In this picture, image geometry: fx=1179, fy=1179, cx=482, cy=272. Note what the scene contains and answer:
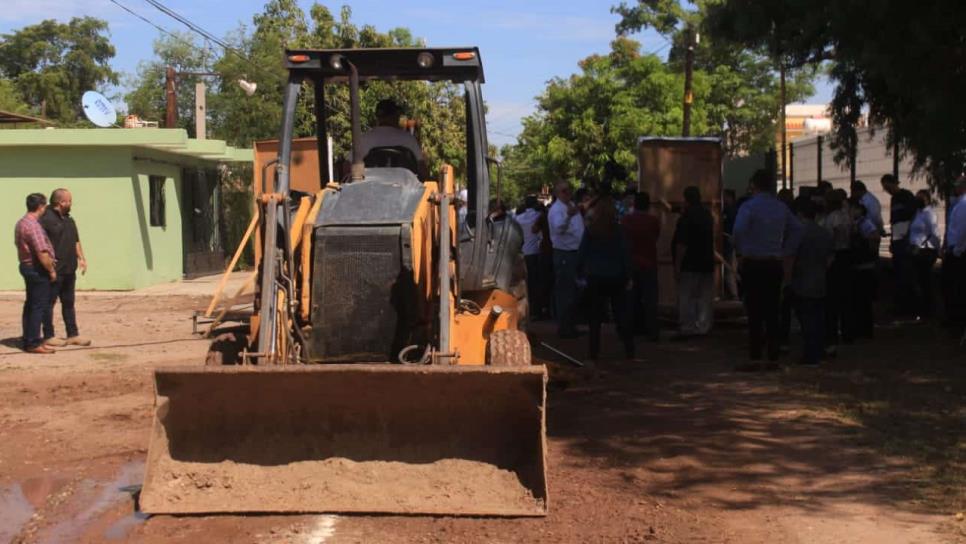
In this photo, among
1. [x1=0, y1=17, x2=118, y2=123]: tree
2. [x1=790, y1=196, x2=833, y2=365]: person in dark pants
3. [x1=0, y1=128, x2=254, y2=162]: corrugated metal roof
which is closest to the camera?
[x1=790, y1=196, x2=833, y2=365]: person in dark pants

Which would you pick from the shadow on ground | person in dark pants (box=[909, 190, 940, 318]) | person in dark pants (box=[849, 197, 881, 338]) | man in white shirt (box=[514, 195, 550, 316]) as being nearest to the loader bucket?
the shadow on ground

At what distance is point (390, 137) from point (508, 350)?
2.05 metres

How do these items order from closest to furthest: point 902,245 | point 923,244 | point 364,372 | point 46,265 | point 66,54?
1. point 364,372
2. point 46,265
3. point 923,244
4. point 902,245
5. point 66,54

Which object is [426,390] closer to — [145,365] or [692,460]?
[692,460]

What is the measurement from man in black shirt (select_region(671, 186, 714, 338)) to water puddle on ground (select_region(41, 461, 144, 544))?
7.47m

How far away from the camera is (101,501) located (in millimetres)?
7027

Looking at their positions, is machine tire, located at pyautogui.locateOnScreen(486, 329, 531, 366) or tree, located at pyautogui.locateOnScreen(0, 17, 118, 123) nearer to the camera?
machine tire, located at pyautogui.locateOnScreen(486, 329, 531, 366)

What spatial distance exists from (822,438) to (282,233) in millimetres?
4171

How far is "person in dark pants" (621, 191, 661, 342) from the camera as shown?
14047mm

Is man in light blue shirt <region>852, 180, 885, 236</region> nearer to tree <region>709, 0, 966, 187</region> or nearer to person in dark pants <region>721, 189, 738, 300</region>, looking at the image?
person in dark pants <region>721, 189, 738, 300</region>

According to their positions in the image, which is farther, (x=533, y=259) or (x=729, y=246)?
(x=729, y=246)

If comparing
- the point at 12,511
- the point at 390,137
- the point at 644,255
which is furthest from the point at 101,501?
the point at 644,255

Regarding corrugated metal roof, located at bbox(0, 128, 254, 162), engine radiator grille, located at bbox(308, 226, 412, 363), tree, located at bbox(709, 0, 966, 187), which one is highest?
corrugated metal roof, located at bbox(0, 128, 254, 162)

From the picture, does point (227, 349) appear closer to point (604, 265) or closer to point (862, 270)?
point (604, 265)
